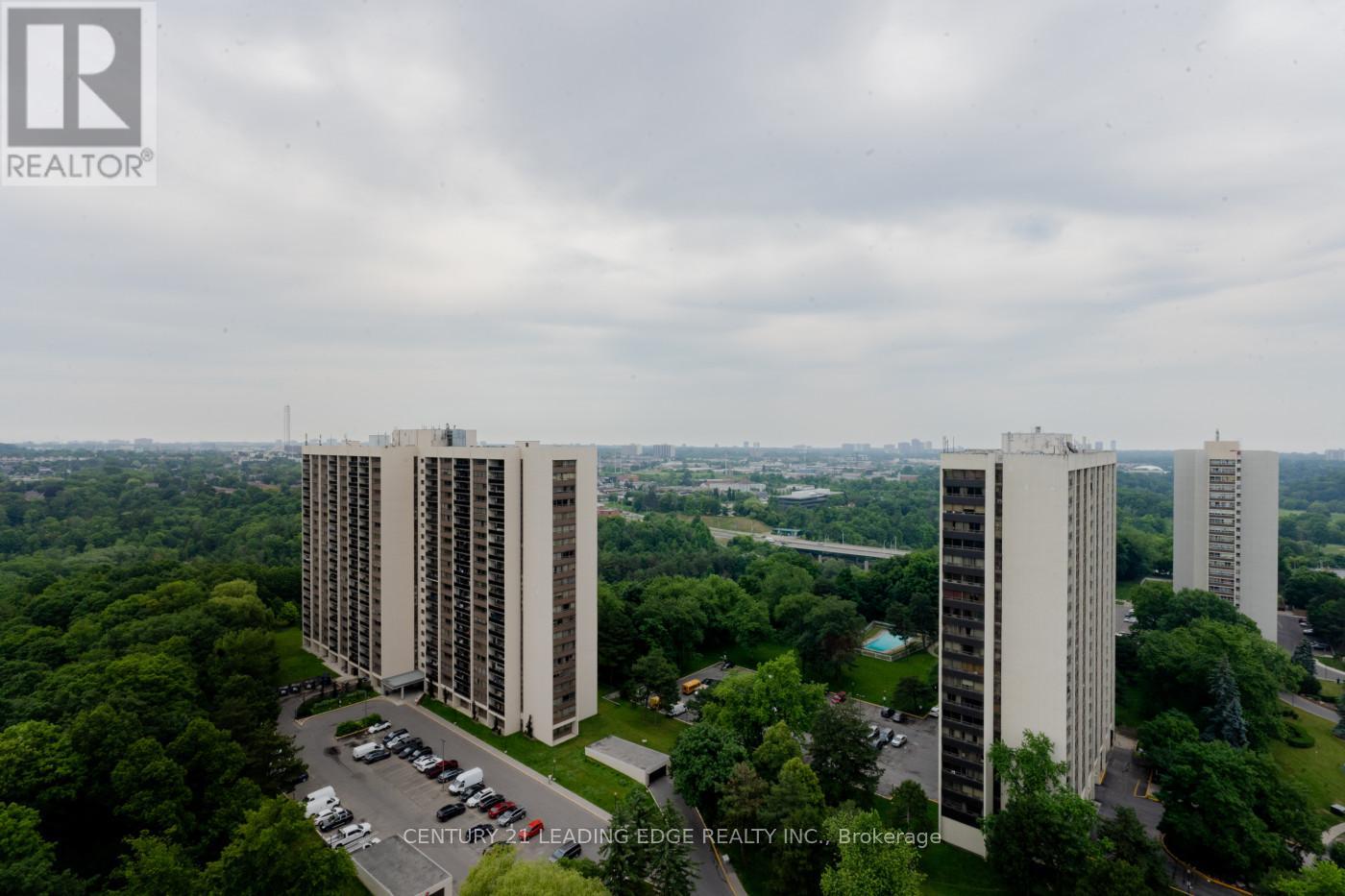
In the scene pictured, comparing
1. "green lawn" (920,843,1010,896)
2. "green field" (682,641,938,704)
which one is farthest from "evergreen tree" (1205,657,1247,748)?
"green lawn" (920,843,1010,896)

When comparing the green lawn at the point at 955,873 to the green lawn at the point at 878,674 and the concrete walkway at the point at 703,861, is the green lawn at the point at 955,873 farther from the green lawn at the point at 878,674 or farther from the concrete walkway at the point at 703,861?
the green lawn at the point at 878,674

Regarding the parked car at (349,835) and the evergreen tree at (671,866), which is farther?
the parked car at (349,835)

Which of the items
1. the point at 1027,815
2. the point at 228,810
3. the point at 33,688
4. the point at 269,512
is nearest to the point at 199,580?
the point at 33,688

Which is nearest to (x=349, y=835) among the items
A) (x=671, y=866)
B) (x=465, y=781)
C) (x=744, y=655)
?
(x=465, y=781)

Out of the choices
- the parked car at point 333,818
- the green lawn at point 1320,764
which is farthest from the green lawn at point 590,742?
the green lawn at point 1320,764

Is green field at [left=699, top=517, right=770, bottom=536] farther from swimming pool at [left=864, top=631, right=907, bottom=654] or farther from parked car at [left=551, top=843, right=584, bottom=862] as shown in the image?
parked car at [left=551, top=843, right=584, bottom=862]

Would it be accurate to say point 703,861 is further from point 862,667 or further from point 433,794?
point 862,667

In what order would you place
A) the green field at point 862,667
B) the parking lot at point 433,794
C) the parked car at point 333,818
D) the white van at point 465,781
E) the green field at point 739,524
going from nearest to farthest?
the parking lot at point 433,794
the parked car at point 333,818
the white van at point 465,781
the green field at point 862,667
the green field at point 739,524
